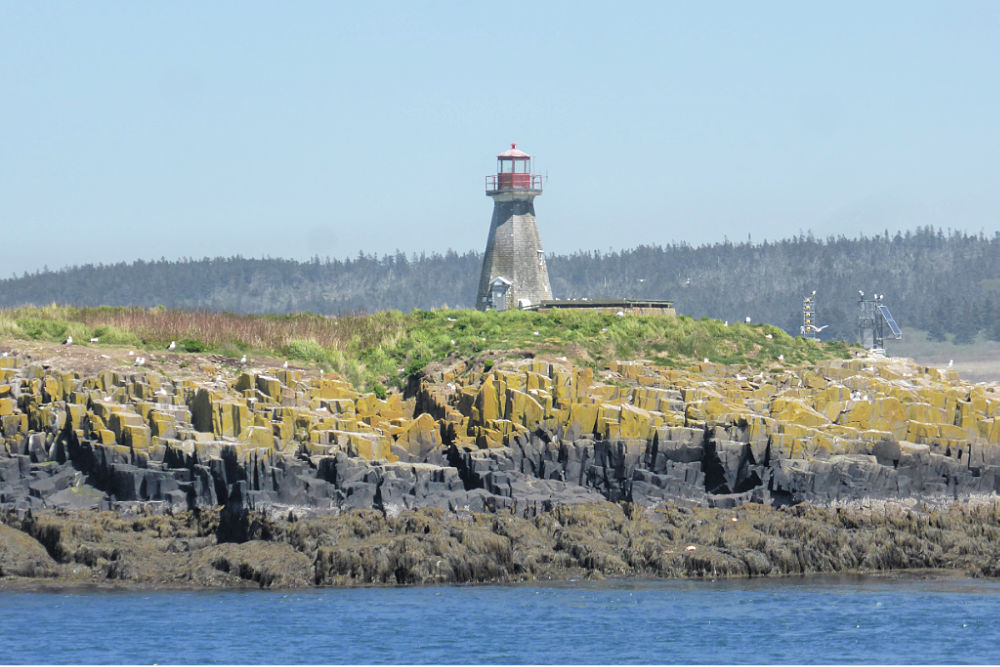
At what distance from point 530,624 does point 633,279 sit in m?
114

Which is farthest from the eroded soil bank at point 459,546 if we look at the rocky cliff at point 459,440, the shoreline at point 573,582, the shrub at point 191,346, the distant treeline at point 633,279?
the distant treeline at point 633,279

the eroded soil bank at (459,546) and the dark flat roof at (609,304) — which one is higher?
the dark flat roof at (609,304)

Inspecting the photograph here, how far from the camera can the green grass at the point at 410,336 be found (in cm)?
4909

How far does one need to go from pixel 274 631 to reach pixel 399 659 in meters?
3.27

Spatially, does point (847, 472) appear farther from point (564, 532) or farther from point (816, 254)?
point (816, 254)

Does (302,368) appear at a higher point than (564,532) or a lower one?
higher

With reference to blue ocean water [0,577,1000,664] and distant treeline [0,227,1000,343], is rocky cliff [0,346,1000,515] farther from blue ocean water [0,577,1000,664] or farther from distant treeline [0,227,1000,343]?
distant treeline [0,227,1000,343]

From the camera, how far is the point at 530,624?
33.7m

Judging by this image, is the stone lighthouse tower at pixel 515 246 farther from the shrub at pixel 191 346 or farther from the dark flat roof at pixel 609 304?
the shrub at pixel 191 346

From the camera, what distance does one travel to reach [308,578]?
37.9 meters

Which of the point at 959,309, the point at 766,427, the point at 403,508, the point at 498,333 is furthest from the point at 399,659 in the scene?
the point at 959,309

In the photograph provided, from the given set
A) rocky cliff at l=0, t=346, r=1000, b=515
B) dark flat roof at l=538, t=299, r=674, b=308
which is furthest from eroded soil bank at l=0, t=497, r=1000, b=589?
dark flat roof at l=538, t=299, r=674, b=308

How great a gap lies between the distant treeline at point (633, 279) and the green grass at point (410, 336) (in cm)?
7967

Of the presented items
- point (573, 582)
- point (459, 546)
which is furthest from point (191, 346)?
point (573, 582)
